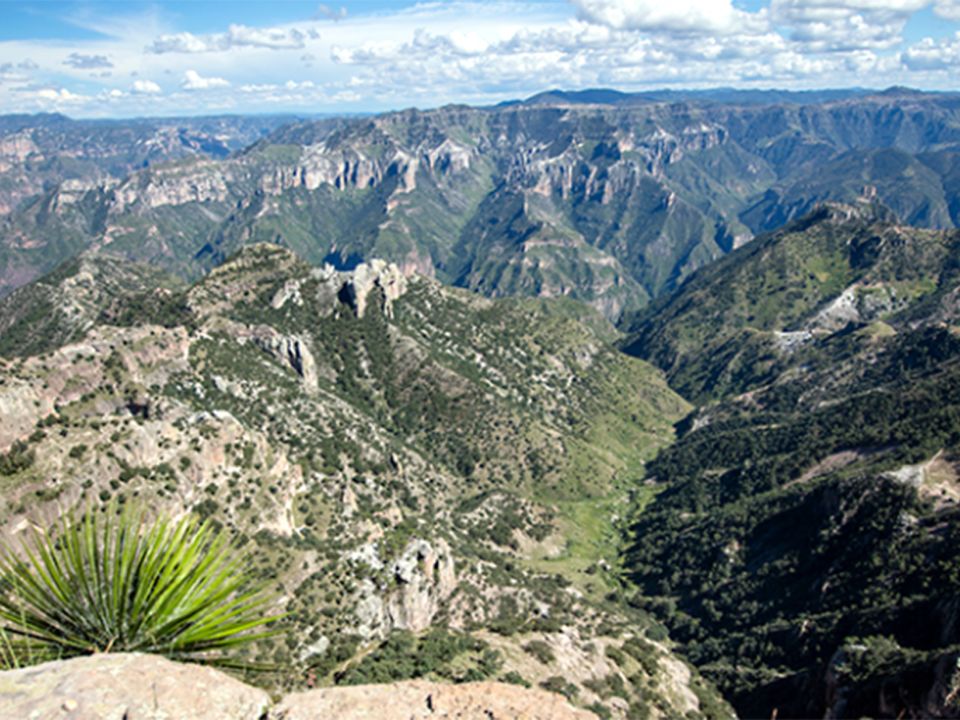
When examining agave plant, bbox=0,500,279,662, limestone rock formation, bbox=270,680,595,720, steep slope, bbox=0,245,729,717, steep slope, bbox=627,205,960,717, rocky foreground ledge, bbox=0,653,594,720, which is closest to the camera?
rocky foreground ledge, bbox=0,653,594,720

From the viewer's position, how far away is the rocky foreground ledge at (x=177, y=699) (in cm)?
1477

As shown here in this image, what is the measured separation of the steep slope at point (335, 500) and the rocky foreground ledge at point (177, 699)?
13.7 metres

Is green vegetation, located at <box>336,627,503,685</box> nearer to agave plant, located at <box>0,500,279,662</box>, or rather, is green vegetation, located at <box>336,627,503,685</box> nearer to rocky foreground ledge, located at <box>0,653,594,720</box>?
rocky foreground ledge, located at <box>0,653,594,720</box>

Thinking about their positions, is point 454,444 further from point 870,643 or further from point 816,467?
point 870,643

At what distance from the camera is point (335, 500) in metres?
120

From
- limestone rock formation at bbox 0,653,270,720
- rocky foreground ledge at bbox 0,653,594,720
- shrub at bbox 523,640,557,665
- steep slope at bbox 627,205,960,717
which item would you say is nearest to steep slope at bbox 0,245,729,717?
shrub at bbox 523,640,557,665

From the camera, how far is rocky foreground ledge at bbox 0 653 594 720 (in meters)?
14.8

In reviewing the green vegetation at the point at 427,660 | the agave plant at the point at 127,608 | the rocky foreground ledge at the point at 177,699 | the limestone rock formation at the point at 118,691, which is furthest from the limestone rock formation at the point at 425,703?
the green vegetation at the point at 427,660

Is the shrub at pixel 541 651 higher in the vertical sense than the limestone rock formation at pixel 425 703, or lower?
lower

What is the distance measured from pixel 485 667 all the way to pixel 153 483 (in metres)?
55.2

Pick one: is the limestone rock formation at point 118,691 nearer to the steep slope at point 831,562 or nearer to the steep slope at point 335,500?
the steep slope at point 335,500

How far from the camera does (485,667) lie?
68.1 m

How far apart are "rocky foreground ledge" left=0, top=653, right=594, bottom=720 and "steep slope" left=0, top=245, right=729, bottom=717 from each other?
13.7 metres

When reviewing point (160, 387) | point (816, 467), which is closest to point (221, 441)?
point (160, 387)
